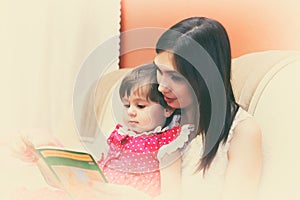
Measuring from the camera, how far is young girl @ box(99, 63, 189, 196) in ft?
4.43

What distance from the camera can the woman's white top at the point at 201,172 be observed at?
1.24 metres

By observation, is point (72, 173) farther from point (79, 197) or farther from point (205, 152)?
point (205, 152)

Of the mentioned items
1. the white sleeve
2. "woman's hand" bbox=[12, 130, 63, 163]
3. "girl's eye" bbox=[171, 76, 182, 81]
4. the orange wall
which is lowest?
"woman's hand" bbox=[12, 130, 63, 163]

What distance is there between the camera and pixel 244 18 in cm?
141

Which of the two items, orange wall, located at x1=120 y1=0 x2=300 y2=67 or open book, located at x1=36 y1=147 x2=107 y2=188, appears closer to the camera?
open book, located at x1=36 y1=147 x2=107 y2=188

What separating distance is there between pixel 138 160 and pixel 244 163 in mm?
313

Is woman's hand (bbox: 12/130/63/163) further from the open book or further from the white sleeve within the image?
the white sleeve

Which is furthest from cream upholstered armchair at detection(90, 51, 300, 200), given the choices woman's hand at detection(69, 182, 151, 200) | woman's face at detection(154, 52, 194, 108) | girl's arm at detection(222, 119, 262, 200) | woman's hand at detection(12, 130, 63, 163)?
woman's hand at detection(12, 130, 63, 163)

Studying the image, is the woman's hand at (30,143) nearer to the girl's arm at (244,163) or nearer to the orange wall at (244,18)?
the orange wall at (244,18)

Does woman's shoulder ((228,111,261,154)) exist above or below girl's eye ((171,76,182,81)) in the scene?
below

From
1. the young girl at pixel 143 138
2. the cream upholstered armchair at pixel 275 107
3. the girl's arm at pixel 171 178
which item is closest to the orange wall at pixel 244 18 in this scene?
the cream upholstered armchair at pixel 275 107

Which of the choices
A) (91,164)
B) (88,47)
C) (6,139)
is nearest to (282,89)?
(91,164)

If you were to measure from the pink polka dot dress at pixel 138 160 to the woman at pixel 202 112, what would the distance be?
33mm

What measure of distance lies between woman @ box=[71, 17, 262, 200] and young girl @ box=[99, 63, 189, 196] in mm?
28
